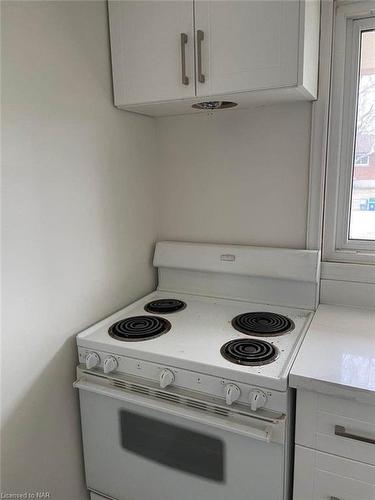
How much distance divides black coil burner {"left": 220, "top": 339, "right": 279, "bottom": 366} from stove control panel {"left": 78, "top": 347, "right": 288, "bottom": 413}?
0.07 metres

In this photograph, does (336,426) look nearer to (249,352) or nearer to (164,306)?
(249,352)

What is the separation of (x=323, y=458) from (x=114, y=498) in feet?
2.63

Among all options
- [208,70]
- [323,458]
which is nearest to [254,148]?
[208,70]

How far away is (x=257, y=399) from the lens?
103 cm

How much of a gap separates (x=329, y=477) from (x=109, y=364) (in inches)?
28.8

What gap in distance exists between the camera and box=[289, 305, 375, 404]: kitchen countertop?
984 millimetres

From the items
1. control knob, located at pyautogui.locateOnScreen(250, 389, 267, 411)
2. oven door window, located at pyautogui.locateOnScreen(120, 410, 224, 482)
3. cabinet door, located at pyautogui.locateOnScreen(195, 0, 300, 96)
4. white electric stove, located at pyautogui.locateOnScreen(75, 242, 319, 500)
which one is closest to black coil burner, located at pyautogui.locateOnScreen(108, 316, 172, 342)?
white electric stove, located at pyautogui.locateOnScreen(75, 242, 319, 500)

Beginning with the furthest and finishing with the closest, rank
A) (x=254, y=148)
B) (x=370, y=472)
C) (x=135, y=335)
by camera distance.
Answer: (x=254, y=148) → (x=135, y=335) → (x=370, y=472)

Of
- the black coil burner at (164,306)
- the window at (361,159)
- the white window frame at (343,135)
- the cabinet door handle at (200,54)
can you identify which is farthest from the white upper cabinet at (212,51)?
the black coil burner at (164,306)

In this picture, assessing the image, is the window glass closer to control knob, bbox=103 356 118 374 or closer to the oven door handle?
the oven door handle

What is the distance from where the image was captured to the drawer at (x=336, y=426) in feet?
3.29

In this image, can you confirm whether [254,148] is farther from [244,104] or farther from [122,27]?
[122,27]

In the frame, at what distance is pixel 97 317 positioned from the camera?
1465 mm

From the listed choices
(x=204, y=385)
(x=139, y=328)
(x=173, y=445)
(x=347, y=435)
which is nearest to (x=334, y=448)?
(x=347, y=435)
